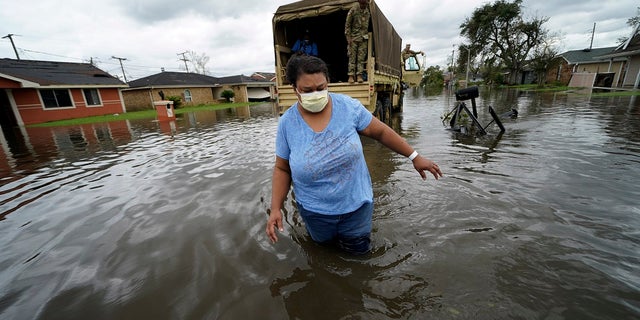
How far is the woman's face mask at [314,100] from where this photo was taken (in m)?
1.88

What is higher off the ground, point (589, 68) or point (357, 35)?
point (357, 35)

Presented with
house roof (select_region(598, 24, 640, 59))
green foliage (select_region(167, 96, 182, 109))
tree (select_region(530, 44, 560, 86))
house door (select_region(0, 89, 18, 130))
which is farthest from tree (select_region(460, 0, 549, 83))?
house door (select_region(0, 89, 18, 130))

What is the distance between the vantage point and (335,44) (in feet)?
30.0

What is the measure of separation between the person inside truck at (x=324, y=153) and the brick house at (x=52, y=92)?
25.7 meters

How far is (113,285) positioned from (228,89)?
3693cm

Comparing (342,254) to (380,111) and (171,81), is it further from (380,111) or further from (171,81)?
(171,81)

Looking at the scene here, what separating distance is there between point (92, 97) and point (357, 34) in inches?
1022

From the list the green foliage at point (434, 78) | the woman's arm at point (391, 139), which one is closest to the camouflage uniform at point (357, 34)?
the woman's arm at point (391, 139)

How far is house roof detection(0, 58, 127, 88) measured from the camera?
64.8 feet

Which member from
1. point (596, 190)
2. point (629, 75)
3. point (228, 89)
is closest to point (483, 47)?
point (629, 75)

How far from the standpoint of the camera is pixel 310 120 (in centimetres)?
195

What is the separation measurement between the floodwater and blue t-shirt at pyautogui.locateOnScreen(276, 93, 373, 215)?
79cm

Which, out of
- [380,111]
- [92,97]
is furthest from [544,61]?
[92,97]

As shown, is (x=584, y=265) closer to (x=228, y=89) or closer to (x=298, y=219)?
(x=298, y=219)
